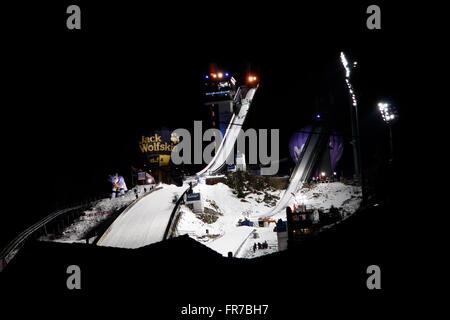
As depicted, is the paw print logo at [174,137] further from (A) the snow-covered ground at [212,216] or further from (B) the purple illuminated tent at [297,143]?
(B) the purple illuminated tent at [297,143]

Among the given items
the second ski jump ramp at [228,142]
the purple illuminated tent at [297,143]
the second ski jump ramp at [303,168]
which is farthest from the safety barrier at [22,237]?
the purple illuminated tent at [297,143]

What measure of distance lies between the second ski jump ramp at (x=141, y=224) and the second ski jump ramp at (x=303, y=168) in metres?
11.1

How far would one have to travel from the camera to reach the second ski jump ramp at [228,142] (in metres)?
44.4

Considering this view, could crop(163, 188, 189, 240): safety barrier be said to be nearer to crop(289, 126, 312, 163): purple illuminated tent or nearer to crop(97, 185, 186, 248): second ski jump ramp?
crop(97, 185, 186, 248): second ski jump ramp

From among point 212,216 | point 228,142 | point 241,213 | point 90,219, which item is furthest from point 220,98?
point 90,219

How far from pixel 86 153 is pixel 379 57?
70.9m

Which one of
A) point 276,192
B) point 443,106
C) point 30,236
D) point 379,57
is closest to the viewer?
point 443,106

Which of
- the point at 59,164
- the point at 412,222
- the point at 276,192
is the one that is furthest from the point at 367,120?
the point at 59,164

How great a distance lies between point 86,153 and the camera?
66688 mm

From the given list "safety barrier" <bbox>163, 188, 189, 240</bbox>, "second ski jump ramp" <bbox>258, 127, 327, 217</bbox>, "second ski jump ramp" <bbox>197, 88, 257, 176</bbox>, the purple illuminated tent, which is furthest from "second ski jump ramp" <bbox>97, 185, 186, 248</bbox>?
the purple illuminated tent

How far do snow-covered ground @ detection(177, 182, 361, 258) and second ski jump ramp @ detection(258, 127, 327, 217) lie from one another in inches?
41.2

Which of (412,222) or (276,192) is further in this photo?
(276,192)

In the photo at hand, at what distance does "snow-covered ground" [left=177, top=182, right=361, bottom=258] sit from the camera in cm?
1922

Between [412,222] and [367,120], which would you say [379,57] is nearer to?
[412,222]
